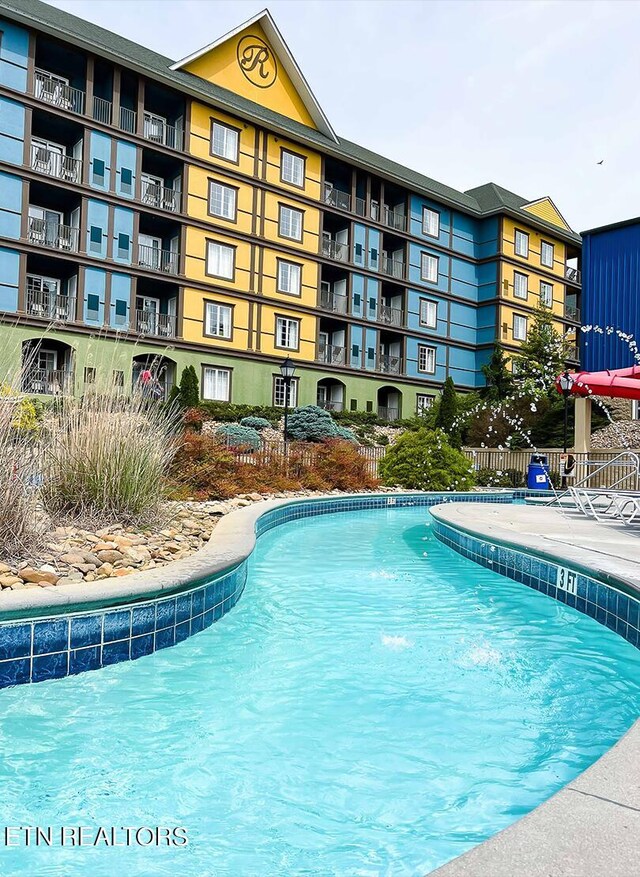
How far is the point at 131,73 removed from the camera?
21422 millimetres

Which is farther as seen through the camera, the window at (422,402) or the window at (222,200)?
the window at (422,402)

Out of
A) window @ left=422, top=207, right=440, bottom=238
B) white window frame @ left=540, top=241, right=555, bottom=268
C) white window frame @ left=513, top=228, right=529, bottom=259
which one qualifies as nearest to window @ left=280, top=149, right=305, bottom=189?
window @ left=422, top=207, right=440, bottom=238

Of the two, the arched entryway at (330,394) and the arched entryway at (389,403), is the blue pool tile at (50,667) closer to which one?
the arched entryway at (330,394)

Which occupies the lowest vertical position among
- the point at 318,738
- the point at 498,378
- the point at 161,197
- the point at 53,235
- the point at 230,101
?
the point at 318,738

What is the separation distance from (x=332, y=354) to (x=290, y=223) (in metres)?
5.34

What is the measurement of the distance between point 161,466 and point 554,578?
345cm

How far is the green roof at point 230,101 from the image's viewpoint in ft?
64.3

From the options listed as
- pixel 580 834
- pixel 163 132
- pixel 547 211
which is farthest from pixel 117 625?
pixel 547 211

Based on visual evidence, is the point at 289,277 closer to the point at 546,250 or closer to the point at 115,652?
the point at 546,250

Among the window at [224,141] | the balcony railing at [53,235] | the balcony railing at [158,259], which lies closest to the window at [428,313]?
the window at [224,141]

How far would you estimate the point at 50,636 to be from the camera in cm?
337

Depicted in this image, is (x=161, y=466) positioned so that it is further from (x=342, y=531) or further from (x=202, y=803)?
(x=342, y=531)

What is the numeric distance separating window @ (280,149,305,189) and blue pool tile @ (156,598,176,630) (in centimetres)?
2396

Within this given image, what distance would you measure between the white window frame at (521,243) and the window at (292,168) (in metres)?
12.3
